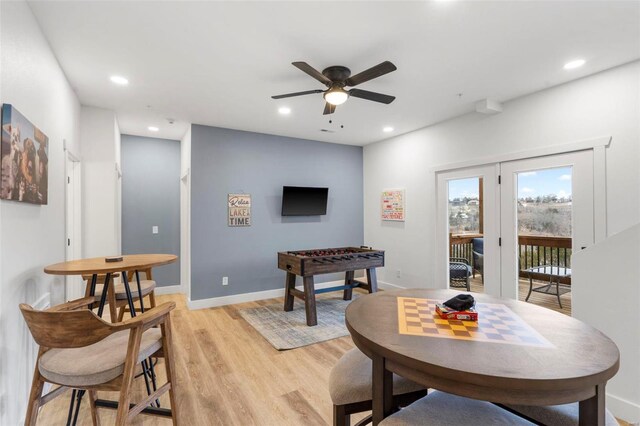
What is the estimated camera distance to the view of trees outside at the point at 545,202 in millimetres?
3203

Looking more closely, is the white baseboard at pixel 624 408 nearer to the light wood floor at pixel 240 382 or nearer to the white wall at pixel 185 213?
the light wood floor at pixel 240 382

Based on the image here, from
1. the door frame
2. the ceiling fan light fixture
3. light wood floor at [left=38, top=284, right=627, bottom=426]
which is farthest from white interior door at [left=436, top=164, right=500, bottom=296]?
the ceiling fan light fixture

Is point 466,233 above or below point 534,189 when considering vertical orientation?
below

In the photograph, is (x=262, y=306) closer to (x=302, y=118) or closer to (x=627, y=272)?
(x=302, y=118)

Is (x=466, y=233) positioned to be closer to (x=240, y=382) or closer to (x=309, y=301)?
(x=309, y=301)

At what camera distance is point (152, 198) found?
522 centimetres

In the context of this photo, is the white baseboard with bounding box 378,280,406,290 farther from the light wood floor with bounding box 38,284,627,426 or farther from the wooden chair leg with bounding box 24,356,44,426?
the wooden chair leg with bounding box 24,356,44,426

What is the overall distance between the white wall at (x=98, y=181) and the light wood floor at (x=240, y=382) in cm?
150

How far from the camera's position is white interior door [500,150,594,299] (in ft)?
9.79

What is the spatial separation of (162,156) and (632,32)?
19.5 feet

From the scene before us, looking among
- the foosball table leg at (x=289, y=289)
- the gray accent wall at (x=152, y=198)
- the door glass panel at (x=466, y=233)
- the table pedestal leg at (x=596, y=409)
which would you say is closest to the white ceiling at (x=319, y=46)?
the door glass panel at (x=466, y=233)

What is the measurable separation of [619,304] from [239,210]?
4.39m

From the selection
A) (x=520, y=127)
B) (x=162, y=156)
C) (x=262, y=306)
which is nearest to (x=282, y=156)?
(x=162, y=156)

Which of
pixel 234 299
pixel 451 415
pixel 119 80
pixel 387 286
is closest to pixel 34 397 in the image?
pixel 451 415
